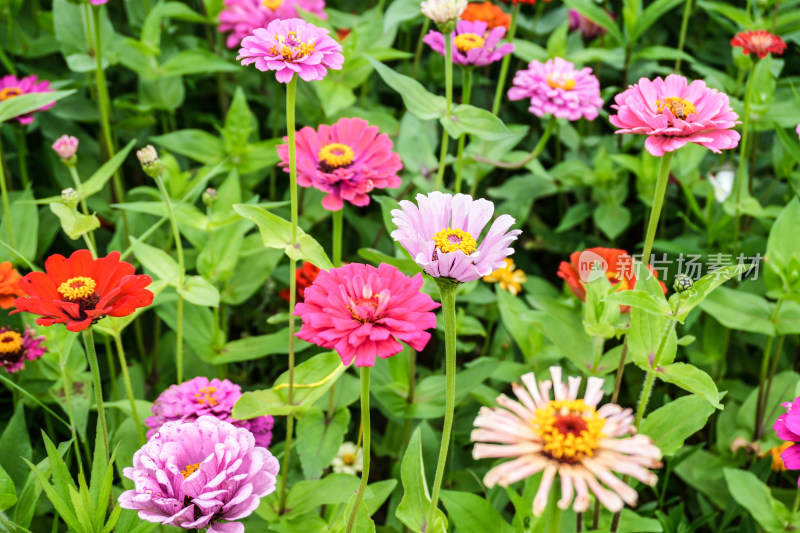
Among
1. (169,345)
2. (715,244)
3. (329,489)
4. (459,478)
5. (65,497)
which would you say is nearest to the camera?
(65,497)

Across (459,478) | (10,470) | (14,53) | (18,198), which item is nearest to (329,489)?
(459,478)

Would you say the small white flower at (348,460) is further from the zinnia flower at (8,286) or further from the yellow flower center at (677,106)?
the yellow flower center at (677,106)

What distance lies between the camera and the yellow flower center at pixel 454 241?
2.44 ft

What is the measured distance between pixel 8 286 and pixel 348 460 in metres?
0.66

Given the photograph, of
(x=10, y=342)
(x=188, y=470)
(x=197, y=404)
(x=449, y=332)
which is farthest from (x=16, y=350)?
(x=449, y=332)

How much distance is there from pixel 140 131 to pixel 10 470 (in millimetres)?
Answer: 982

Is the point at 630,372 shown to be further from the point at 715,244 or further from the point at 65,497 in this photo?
the point at 65,497

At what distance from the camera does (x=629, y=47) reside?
5.77ft

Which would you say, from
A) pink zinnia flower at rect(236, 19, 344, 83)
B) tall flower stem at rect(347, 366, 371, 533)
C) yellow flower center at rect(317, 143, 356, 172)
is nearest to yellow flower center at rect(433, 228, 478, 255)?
tall flower stem at rect(347, 366, 371, 533)

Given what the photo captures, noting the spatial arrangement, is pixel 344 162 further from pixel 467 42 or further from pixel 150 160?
pixel 467 42

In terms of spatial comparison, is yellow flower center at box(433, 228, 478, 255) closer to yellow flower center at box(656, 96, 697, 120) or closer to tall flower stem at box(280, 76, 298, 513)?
tall flower stem at box(280, 76, 298, 513)

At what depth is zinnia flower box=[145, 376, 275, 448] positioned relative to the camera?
1032 mm

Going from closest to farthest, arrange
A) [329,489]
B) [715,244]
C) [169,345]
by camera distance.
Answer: [329,489], [169,345], [715,244]

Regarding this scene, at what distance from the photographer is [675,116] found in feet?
3.07
